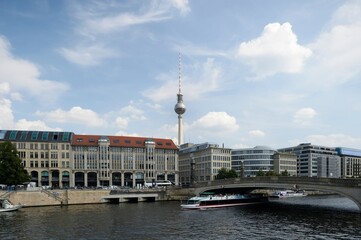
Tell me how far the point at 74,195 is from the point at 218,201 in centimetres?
4380

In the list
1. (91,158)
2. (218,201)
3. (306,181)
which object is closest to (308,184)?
(306,181)

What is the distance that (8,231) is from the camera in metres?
63.1

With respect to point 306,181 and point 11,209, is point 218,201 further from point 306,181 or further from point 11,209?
point 11,209

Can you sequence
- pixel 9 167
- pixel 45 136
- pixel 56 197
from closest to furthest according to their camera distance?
1. pixel 9 167
2. pixel 56 197
3. pixel 45 136

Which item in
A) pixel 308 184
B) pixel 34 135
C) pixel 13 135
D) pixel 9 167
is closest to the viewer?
pixel 308 184

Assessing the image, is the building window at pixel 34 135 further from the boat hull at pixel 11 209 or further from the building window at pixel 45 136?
the boat hull at pixel 11 209

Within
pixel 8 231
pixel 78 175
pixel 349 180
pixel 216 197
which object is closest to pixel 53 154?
pixel 78 175

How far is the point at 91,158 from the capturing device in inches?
6786

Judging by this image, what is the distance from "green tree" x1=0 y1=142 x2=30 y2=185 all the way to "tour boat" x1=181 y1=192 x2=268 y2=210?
51.5 m

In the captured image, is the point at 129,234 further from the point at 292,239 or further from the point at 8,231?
the point at 292,239

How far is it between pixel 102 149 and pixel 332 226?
122738mm

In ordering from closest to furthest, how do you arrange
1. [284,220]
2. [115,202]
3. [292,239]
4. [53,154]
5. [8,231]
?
[292,239], [8,231], [284,220], [115,202], [53,154]

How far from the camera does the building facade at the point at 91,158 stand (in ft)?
535

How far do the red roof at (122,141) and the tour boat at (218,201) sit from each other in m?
69.7
